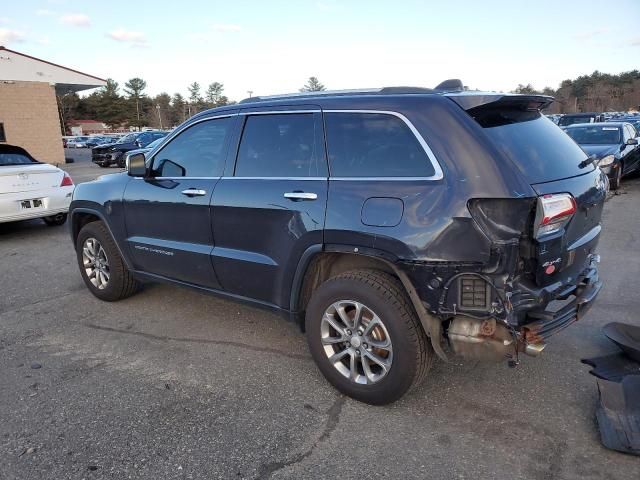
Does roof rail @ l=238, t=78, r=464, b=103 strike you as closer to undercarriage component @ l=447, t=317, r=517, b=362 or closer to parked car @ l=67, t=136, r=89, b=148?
undercarriage component @ l=447, t=317, r=517, b=362

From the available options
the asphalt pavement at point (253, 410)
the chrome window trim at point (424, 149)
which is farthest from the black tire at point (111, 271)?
the chrome window trim at point (424, 149)

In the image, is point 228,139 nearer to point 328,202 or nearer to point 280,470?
point 328,202

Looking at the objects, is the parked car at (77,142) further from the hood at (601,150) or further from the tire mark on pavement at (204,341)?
the tire mark on pavement at (204,341)

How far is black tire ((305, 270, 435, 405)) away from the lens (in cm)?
296

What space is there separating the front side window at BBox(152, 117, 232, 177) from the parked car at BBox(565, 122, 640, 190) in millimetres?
9734

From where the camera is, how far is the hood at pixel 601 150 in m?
11.4

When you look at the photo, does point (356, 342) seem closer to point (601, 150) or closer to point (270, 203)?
point (270, 203)

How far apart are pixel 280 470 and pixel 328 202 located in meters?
1.55

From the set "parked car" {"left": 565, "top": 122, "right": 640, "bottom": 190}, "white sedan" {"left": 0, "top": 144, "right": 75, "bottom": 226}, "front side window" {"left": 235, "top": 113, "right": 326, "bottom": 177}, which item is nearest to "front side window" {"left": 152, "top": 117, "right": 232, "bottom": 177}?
"front side window" {"left": 235, "top": 113, "right": 326, "bottom": 177}

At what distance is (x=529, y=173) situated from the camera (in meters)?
2.83

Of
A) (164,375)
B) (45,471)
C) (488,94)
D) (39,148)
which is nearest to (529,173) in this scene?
(488,94)

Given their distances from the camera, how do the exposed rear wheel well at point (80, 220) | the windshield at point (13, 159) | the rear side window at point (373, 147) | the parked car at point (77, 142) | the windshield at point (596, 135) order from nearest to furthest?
the rear side window at point (373, 147) → the exposed rear wheel well at point (80, 220) → the windshield at point (13, 159) → the windshield at point (596, 135) → the parked car at point (77, 142)

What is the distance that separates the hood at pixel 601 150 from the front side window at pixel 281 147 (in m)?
9.85

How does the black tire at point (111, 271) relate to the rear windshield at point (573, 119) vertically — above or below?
below
